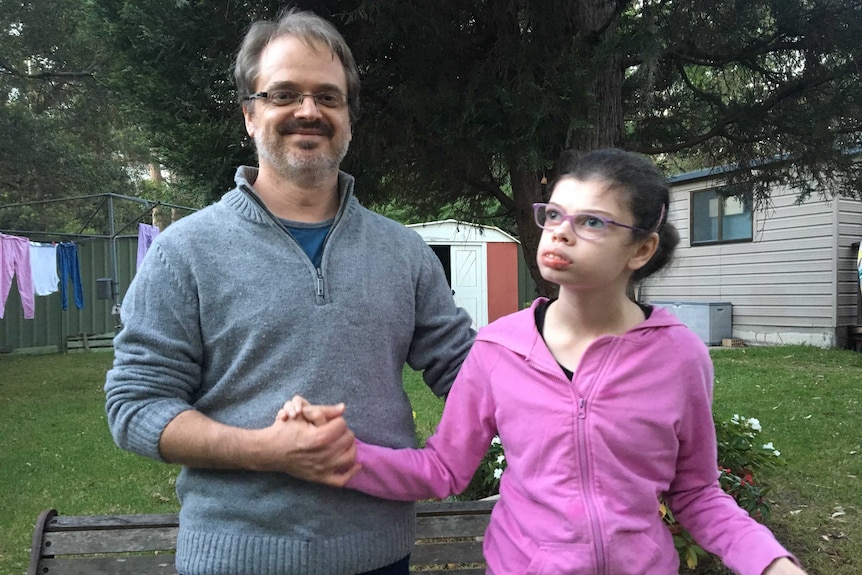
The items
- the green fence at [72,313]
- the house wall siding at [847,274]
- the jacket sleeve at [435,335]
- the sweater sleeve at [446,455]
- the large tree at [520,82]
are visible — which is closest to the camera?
the sweater sleeve at [446,455]

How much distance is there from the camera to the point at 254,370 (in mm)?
1548

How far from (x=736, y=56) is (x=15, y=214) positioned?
17563 mm

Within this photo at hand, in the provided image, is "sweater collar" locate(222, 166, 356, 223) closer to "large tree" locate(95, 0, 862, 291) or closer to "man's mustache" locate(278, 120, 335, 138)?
"man's mustache" locate(278, 120, 335, 138)

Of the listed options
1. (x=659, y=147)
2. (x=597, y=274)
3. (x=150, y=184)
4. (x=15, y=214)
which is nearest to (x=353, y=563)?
(x=597, y=274)

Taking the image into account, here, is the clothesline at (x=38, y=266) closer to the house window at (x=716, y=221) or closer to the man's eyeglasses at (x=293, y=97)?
the man's eyeglasses at (x=293, y=97)

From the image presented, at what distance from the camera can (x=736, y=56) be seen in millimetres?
4031

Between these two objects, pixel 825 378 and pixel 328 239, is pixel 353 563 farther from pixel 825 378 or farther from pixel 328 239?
pixel 825 378

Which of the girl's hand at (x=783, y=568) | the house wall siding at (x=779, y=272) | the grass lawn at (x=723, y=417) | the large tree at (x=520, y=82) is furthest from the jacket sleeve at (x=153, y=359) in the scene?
the house wall siding at (x=779, y=272)

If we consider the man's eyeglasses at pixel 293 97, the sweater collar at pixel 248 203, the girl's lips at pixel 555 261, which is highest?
the man's eyeglasses at pixel 293 97

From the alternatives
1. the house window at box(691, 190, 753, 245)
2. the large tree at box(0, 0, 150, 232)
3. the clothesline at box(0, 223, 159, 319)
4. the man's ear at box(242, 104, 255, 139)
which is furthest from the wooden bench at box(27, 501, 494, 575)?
the house window at box(691, 190, 753, 245)

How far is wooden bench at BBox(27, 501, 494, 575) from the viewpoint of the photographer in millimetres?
2449

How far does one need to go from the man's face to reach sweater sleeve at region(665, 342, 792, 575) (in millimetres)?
1015

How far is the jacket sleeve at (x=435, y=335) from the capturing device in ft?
6.06

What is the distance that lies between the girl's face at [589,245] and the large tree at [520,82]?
1.68 m
